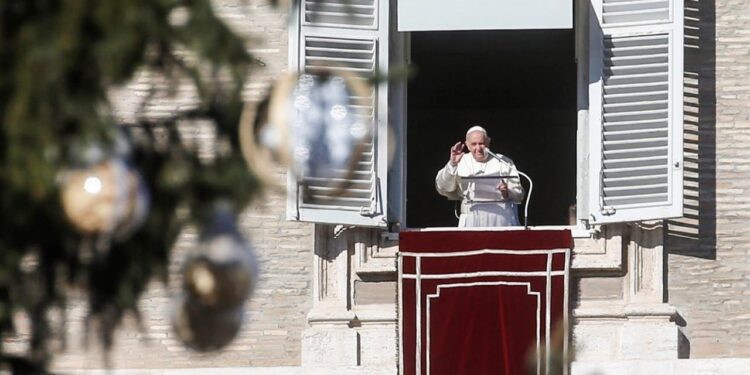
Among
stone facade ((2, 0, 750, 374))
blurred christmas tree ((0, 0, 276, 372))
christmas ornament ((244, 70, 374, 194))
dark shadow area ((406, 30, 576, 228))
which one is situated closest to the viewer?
blurred christmas tree ((0, 0, 276, 372))

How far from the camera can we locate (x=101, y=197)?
698cm

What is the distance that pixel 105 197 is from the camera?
22.9ft

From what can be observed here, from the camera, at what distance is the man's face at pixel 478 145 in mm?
14523

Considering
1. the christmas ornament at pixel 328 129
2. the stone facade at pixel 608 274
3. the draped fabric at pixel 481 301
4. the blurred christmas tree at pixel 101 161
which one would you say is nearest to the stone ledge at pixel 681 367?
the stone facade at pixel 608 274

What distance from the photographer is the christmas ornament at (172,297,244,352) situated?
23.8 ft

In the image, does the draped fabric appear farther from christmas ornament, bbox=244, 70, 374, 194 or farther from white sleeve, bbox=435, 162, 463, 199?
christmas ornament, bbox=244, 70, 374, 194

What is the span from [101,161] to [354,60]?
7.19 m

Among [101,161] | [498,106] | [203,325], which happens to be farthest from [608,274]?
[101,161]

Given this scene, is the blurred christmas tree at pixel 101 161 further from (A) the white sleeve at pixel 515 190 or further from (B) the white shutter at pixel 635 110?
(A) the white sleeve at pixel 515 190

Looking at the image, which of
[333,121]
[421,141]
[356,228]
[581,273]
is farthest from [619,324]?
[333,121]

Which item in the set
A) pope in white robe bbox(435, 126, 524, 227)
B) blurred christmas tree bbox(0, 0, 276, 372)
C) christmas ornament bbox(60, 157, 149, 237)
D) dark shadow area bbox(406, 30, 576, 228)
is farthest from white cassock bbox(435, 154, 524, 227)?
christmas ornament bbox(60, 157, 149, 237)

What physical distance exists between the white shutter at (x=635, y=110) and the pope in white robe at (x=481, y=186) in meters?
0.48

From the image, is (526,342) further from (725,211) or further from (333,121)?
(333,121)

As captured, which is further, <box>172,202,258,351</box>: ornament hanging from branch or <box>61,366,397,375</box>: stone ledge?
<box>61,366,397,375</box>: stone ledge
